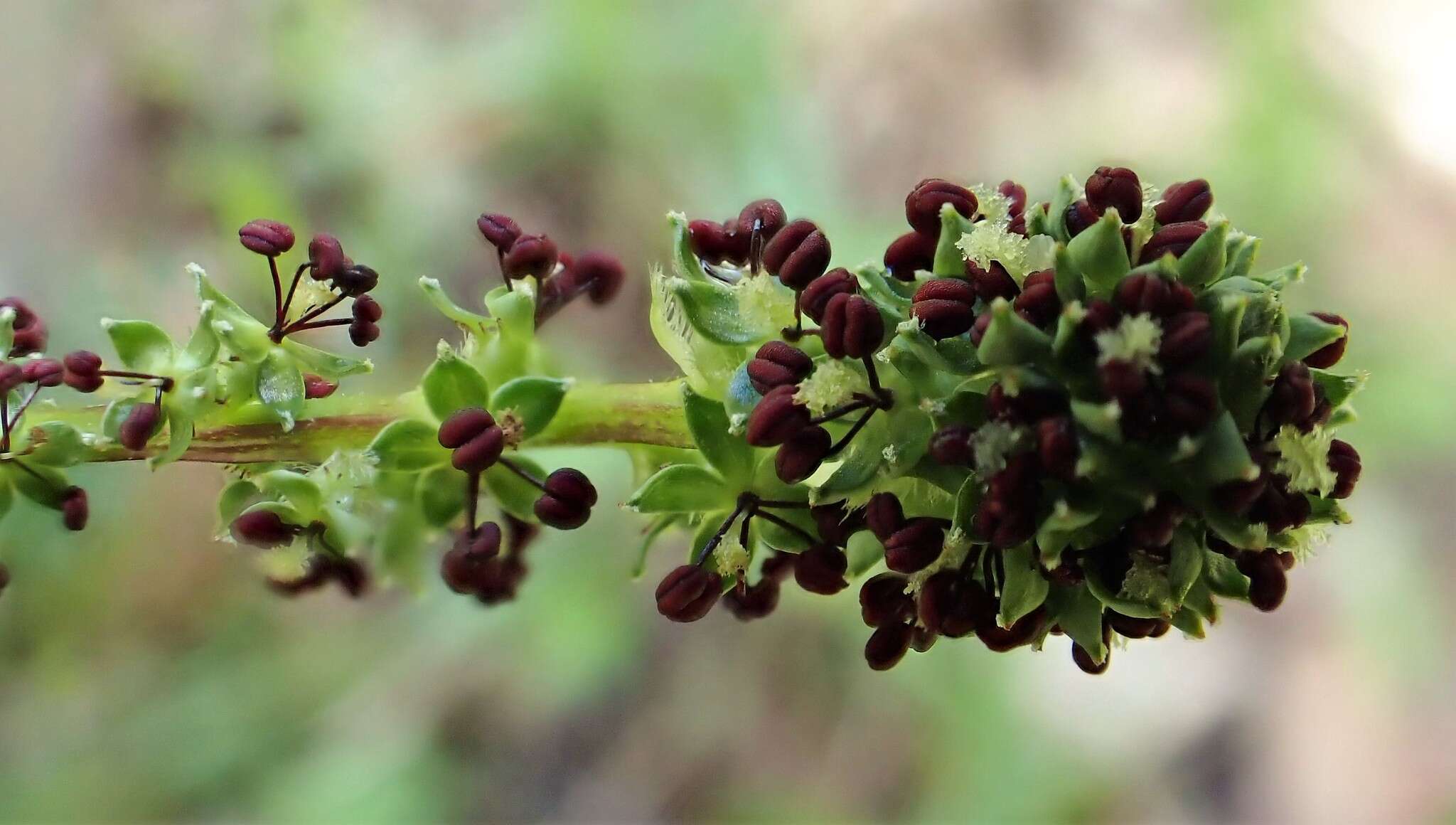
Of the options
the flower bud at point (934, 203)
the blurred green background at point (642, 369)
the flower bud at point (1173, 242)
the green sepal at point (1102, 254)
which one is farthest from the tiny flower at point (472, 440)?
the blurred green background at point (642, 369)

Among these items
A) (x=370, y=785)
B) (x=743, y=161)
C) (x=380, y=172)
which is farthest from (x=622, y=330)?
(x=370, y=785)

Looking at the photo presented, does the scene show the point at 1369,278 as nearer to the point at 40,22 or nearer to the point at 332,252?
the point at 332,252

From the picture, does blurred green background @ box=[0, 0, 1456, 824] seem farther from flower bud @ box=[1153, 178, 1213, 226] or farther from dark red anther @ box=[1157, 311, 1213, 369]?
dark red anther @ box=[1157, 311, 1213, 369]

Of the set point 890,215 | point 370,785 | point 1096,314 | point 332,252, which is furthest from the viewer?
point 890,215

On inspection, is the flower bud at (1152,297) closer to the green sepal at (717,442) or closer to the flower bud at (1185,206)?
the flower bud at (1185,206)

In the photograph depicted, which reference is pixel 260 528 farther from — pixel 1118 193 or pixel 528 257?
pixel 1118 193

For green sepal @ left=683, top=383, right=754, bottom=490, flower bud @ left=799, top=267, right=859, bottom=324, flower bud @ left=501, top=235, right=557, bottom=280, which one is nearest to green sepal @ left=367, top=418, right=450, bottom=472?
flower bud @ left=501, top=235, right=557, bottom=280
